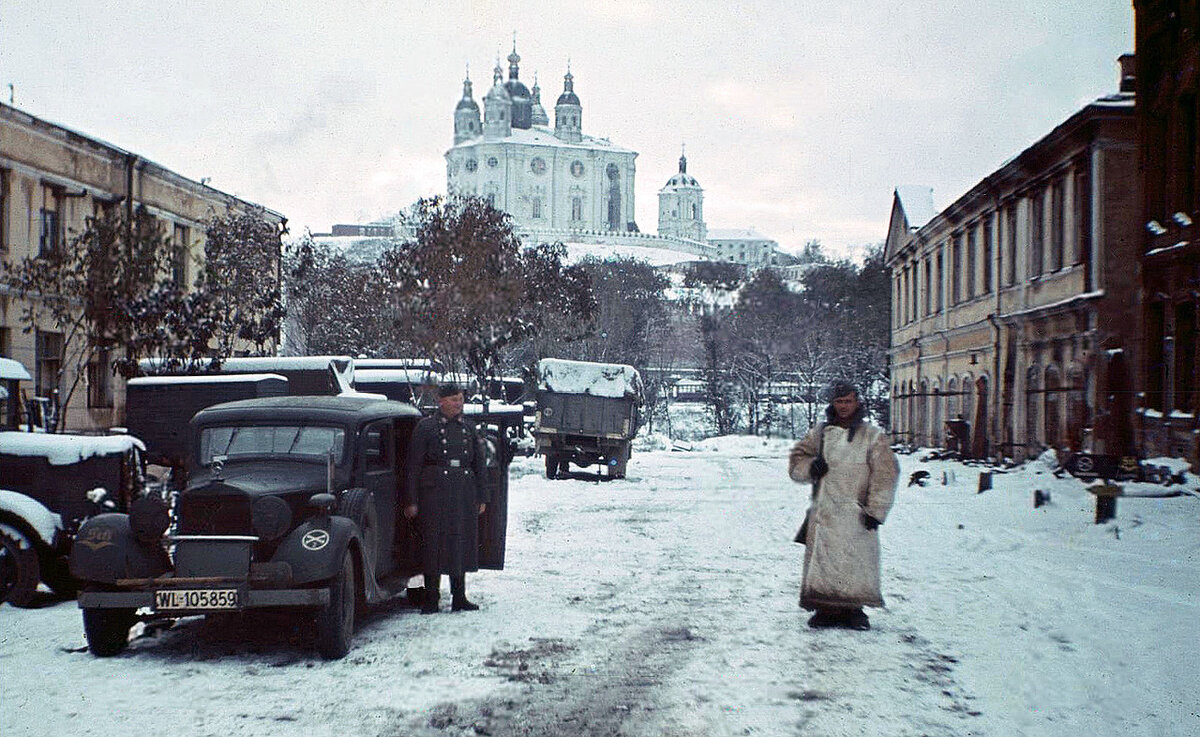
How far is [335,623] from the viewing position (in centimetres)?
852

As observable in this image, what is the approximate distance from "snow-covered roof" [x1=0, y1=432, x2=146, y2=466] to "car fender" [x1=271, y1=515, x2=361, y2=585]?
3645mm

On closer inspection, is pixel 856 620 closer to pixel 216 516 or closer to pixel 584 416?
pixel 216 516

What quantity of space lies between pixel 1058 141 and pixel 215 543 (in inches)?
909

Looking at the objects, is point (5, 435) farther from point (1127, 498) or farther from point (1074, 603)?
point (1127, 498)

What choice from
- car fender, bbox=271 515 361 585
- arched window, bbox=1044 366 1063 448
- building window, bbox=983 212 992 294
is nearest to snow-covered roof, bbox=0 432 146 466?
car fender, bbox=271 515 361 585

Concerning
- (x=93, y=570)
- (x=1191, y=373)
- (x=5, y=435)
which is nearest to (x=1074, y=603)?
(x=93, y=570)

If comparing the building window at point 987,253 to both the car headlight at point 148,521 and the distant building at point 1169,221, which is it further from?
the car headlight at point 148,521

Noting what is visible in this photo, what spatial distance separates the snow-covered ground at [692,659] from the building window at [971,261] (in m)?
22.5

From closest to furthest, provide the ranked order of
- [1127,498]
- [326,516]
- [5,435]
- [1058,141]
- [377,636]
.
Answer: [326,516] < [377,636] < [5,435] < [1127,498] < [1058,141]

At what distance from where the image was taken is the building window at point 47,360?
29.5m

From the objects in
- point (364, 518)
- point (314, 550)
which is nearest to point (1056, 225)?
point (364, 518)

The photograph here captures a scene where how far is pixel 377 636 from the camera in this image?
9477mm

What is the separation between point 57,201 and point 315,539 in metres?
25.5

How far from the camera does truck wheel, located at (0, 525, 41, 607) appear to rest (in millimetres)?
10672
